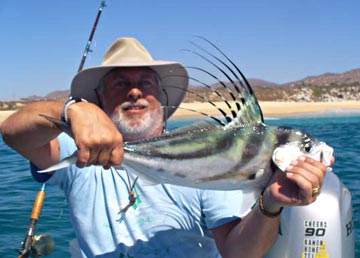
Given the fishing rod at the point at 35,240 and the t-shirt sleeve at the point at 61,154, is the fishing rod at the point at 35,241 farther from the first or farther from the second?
the t-shirt sleeve at the point at 61,154

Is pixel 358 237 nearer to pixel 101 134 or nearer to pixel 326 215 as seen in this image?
pixel 326 215

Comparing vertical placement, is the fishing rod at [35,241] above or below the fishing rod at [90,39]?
below

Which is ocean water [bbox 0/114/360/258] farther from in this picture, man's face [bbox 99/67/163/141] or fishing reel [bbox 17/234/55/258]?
man's face [bbox 99/67/163/141]

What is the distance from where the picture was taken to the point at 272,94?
4691cm

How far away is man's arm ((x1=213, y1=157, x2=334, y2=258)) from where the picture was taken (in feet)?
7.04

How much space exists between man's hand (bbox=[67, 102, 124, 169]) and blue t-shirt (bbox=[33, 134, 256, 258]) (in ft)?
2.60

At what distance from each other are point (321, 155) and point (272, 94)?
45687mm

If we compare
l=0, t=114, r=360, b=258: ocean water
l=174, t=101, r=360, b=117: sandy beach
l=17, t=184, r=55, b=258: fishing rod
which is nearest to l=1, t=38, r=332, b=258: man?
l=17, t=184, r=55, b=258: fishing rod

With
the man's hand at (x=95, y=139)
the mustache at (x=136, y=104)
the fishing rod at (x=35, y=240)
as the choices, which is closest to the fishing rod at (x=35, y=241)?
the fishing rod at (x=35, y=240)

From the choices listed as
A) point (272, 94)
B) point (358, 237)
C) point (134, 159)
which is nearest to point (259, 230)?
point (134, 159)

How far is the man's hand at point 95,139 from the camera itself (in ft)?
6.39

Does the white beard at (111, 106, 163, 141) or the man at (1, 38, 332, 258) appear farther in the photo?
the white beard at (111, 106, 163, 141)

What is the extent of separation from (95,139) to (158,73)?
137 cm

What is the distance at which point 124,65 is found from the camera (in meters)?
2.92
